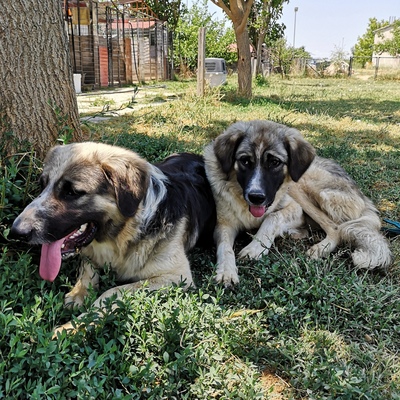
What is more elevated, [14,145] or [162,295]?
[14,145]

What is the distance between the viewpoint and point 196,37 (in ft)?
107

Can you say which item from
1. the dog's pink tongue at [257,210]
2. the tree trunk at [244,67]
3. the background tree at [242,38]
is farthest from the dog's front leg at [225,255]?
the tree trunk at [244,67]

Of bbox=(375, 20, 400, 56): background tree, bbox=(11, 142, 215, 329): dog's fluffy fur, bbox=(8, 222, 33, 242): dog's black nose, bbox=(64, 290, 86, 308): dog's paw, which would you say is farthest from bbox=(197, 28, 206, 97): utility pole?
bbox=(375, 20, 400, 56): background tree

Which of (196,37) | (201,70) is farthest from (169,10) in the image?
(201,70)

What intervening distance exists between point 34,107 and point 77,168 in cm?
133

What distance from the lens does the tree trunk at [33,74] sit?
3.34 metres

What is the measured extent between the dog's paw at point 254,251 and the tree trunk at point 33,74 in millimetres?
1978

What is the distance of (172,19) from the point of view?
3562 cm

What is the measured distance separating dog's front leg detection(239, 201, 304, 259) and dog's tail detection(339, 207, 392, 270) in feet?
1.51

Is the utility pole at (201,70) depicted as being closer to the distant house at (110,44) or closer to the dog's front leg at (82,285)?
the distant house at (110,44)

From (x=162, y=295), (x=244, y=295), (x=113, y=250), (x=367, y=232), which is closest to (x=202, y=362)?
(x=162, y=295)

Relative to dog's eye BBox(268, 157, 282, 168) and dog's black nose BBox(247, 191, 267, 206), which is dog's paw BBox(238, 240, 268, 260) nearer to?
dog's black nose BBox(247, 191, 267, 206)

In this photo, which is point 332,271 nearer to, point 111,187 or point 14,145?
point 111,187

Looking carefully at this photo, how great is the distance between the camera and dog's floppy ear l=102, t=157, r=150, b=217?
2689 millimetres
